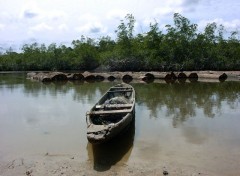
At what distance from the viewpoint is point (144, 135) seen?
10289mm

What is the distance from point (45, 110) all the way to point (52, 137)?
16.3 feet

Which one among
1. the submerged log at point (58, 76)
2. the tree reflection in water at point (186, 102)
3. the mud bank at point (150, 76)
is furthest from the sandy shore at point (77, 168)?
the submerged log at point (58, 76)

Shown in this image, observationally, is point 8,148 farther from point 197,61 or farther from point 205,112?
point 197,61

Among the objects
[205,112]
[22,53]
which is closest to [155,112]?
[205,112]

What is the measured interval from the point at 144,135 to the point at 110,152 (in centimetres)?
198

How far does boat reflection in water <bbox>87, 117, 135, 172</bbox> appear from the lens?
7.79 metres

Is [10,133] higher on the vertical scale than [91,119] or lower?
lower

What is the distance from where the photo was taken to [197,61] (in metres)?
40.7

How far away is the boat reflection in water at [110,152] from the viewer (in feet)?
25.6

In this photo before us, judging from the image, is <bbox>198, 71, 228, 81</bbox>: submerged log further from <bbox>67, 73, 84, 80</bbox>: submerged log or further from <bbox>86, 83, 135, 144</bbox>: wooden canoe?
<bbox>86, 83, 135, 144</bbox>: wooden canoe

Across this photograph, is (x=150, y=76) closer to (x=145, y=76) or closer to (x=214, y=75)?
(x=145, y=76)

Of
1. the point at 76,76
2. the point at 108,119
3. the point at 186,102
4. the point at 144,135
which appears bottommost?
the point at 144,135

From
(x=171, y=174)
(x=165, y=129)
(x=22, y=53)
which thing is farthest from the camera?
(x=22, y=53)

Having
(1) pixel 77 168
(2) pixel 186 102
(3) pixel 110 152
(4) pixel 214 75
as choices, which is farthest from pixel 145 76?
(1) pixel 77 168
